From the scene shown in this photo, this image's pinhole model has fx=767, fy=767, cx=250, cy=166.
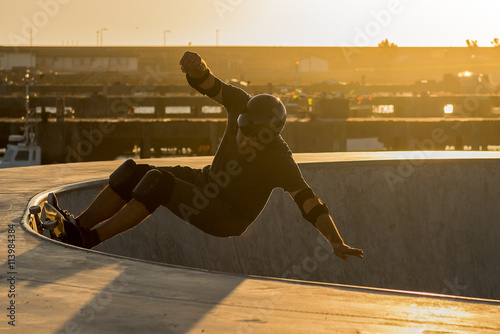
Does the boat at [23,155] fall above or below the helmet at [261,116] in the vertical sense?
below

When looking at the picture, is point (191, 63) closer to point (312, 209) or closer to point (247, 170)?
point (247, 170)

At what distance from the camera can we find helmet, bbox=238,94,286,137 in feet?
18.6

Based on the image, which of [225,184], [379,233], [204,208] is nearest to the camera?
[204,208]

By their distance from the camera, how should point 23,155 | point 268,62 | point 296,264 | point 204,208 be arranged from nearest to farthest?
1. point 204,208
2. point 296,264
3. point 23,155
4. point 268,62

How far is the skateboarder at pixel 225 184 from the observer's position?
18.7 feet

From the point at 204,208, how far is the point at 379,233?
6.40m

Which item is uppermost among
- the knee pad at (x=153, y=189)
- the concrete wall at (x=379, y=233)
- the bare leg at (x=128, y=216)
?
the knee pad at (x=153, y=189)

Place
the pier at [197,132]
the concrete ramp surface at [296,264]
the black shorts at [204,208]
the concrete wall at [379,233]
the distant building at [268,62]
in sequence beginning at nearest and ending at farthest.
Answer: the concrete ramp surface at [296,264] < the black shorts at [204,208] < the concrete wall at [379,233] < the pier at [197,132] < the distant building at [268,62]

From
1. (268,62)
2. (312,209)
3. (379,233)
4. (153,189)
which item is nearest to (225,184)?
(153,189)

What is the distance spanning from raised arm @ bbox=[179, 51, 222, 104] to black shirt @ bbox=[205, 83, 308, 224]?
0.07 meters

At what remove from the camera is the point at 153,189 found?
5.68 meters

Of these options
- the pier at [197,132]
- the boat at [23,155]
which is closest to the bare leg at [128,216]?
the boat at [23,155]

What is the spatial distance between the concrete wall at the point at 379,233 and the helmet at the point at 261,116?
12.9 feet

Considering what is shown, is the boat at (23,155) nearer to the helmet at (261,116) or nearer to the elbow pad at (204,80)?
the elbow pad at (204,80)
